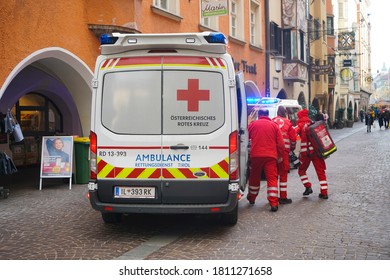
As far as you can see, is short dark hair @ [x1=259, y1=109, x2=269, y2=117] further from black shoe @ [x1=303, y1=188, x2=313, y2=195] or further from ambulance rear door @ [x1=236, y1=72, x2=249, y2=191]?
black shoe @ [x1=303, y1=188, x2=313, y2=195]

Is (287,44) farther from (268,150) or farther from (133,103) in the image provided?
(133,103)

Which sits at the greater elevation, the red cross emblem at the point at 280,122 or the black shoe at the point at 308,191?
the red cross emblem at the point at 280,122

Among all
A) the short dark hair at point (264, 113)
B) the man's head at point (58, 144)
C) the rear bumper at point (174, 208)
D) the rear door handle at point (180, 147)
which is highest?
the short dark hair at point (264, 113)

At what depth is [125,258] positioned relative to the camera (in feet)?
18.5

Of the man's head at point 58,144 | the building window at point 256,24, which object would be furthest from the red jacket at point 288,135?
the building window at point 256,24

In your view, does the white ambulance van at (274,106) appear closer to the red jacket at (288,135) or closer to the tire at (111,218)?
the red jacket at (288,135)

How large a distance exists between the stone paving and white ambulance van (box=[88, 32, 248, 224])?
1.64 feet

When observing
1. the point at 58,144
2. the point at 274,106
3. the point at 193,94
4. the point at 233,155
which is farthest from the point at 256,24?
the point at 233,155

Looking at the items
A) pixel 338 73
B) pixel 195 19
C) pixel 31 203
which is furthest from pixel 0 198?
pixel 338 73

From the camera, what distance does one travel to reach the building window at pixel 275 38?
82.8ft

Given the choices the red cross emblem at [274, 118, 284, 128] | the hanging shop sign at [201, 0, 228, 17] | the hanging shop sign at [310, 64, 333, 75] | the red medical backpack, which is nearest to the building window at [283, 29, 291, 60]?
the hanging shop sign at [310, 64, 333, 75]

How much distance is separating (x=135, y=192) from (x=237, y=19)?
16.3m

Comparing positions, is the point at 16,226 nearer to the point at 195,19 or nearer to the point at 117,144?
the point at 117,144

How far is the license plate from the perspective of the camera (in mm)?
6324
